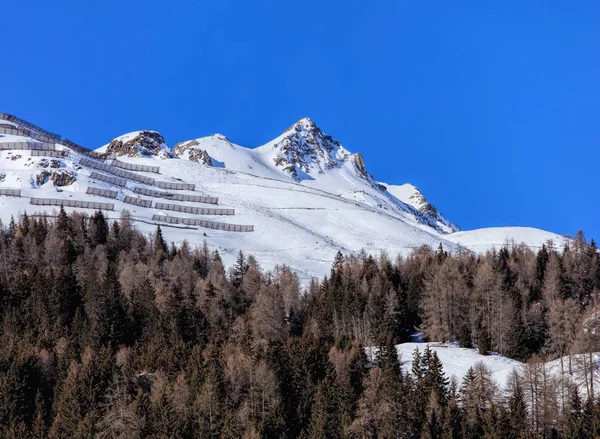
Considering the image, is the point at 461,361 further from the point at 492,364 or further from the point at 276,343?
the point at 276,343

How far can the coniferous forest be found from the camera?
83.0 metres

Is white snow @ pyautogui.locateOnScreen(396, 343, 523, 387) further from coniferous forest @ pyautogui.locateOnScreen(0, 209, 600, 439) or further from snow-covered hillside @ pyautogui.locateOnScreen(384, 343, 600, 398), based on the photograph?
coniferous forest @ pyautogui.locateOnScreen(0, 209, 600, 439)

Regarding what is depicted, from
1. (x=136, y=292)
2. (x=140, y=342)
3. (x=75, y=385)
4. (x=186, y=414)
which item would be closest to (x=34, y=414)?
(x=75, y=385)

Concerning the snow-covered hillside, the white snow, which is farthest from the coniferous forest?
the white snow

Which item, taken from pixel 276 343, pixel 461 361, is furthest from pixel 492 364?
pixel 276 343

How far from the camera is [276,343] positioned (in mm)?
102812

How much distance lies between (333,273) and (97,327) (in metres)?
50.1

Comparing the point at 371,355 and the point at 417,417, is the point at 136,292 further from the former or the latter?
the point at 417,417

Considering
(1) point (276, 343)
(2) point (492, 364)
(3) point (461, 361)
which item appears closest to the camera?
(2) point (492, 364)

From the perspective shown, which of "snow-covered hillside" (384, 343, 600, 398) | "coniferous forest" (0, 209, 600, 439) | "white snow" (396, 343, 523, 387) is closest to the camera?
"coniferous forest" (0, 209, 600, 439)

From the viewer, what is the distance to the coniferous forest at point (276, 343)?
8300 centimetres

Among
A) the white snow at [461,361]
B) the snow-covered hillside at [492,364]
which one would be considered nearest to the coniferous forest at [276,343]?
the snow-covered hillside at [492,364]

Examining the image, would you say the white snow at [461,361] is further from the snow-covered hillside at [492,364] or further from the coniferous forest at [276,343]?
the coniferous forest at [276,343]

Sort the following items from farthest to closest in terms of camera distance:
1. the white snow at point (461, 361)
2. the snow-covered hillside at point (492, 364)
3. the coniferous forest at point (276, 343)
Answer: the white snow at point (461, 361), the snow-covered hillside at point (492, 364), the coniferous forest at point (276, 343)
